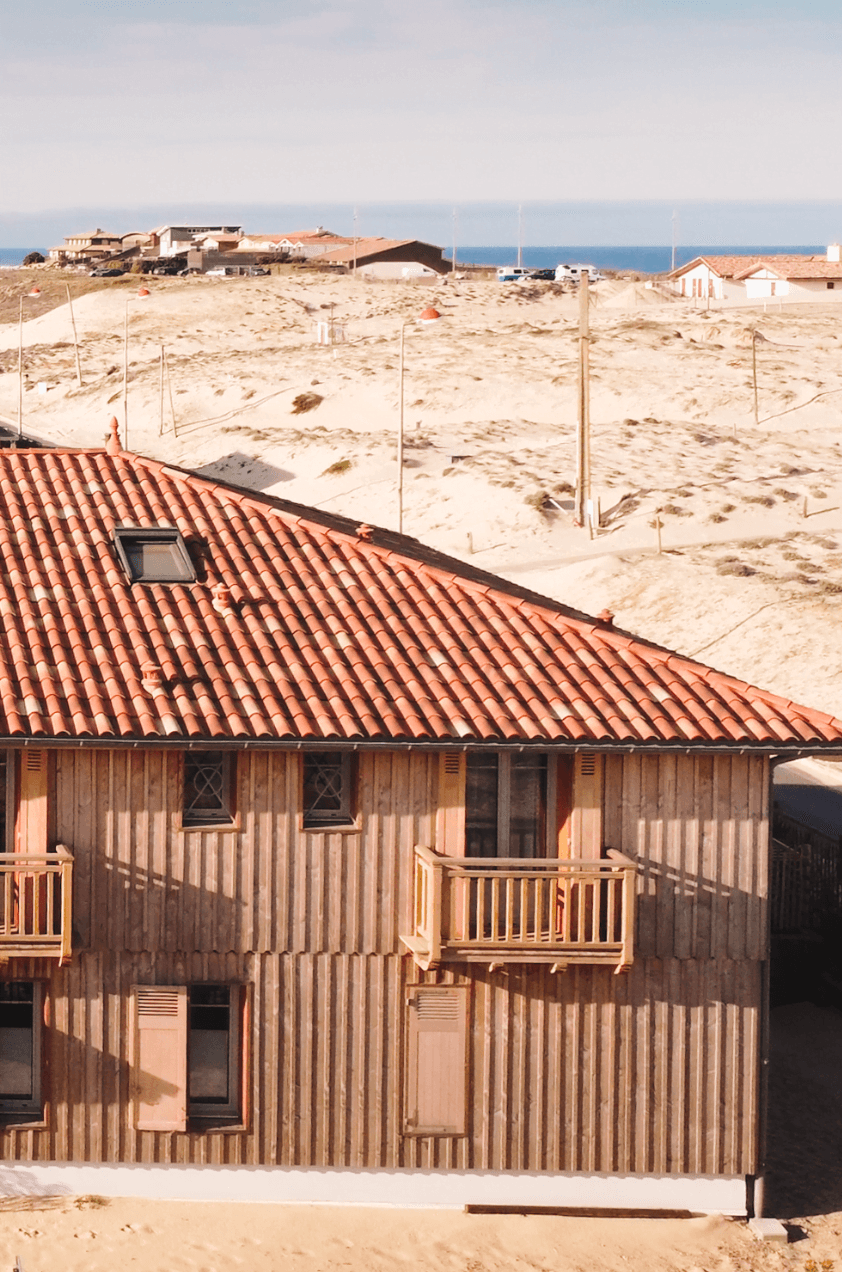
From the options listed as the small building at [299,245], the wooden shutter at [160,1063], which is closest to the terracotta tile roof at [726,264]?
the small building at [299,245]

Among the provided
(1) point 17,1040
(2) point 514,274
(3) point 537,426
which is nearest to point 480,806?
(1) point 17,1040

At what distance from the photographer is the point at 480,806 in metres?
18.9

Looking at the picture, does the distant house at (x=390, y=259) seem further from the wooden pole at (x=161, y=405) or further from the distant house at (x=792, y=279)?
the wooden pole at (x=161, y=405)

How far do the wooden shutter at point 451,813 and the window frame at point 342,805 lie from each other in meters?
0.95

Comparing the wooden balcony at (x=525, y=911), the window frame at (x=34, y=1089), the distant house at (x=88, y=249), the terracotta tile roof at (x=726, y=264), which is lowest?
the window frame at (x=34, y=1089)

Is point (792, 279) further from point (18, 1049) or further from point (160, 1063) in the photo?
point (18, 1049)

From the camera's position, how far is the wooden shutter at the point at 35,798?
18.1 meters

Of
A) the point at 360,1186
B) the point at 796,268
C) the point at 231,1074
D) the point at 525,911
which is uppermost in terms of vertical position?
the point at 796,268

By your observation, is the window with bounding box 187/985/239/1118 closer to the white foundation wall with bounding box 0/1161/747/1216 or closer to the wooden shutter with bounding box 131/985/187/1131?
the wooden shutter with bounding box 131/985/187/1131

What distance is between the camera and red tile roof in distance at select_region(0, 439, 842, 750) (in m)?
17.9

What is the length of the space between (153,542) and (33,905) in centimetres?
570

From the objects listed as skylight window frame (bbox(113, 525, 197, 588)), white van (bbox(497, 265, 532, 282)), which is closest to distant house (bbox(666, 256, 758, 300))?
white van (bbox(497, 265, 532, 282))

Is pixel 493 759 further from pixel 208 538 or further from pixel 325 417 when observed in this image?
pixel 325 417

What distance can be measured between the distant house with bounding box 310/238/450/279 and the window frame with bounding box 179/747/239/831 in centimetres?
13672
